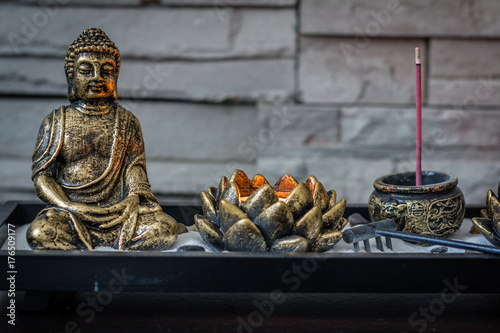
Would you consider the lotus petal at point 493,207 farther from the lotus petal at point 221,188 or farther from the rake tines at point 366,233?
the lotus petal at point 221,188

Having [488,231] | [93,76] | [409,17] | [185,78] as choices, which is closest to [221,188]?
[93,76]

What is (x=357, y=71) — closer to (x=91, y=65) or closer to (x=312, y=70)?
(x=312, y=70)

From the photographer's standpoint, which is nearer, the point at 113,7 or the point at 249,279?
the point at 249,279

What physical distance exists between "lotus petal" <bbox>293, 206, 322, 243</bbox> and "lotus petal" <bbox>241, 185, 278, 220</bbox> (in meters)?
0.04

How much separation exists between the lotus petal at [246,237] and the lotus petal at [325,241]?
3.0 inches

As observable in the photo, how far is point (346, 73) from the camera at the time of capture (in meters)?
1.39

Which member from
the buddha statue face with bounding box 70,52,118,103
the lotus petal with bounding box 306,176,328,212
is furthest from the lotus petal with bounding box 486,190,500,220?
the buddha statue face with bounding box 70,52,118,103

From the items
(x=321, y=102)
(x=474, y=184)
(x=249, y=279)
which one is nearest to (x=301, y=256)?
(x=249, y=279)

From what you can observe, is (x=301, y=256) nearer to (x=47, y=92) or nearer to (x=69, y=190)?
(x=69, y=190)

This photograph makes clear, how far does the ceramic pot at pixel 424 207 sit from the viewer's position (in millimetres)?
812

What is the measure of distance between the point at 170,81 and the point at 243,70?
18 centimetres

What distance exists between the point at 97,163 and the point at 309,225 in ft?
1.11

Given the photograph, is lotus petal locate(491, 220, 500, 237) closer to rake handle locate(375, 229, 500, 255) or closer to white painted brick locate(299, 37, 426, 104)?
rake handle locate(375, 229, 500, 255)

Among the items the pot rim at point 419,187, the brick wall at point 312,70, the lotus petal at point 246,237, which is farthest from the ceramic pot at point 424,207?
the brick wall at point 312,70
